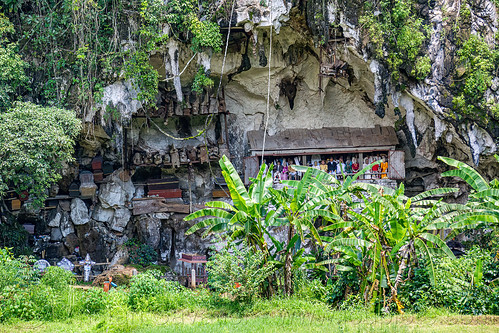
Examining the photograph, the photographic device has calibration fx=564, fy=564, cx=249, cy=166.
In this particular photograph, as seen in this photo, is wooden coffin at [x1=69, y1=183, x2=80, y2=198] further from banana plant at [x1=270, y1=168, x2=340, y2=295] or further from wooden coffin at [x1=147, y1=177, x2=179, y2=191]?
banana plant at [x1=270, y1=168, x2=340, y2=295]

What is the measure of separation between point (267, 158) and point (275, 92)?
2367 mm

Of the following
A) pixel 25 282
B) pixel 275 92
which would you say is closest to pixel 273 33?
pixel 275 92

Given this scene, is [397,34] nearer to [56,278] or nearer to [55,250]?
[56,278]

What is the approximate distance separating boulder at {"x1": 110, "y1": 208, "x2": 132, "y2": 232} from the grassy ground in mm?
9132

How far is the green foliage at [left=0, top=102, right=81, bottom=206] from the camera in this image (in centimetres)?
1507

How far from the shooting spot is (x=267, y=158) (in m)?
20.2

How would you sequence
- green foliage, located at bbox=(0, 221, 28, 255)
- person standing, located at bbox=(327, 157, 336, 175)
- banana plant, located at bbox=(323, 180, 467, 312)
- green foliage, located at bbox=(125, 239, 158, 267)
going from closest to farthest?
banana plant, located at bbox=(323, 180, 467, 312) < green foliage, located at bbox=(0, 221, 28, 255) < green foliage, located at bbox=(125, 239, 158, 267) < person standing, located at bbox=(327, 157, 336, 175)

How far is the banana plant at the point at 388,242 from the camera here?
420 inches

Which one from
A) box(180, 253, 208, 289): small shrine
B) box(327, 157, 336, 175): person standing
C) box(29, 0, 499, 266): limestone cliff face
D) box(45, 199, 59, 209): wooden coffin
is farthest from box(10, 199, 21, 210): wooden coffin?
box(327, 157, 336, 175): person standing

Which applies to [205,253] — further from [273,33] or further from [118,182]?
[273,33]

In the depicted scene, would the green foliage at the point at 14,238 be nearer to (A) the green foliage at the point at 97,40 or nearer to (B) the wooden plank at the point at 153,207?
(B) the wooden plank at the point at 153,207

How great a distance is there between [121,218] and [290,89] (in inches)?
301

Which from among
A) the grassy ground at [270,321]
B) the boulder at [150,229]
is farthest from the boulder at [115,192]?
the grassy ground at [270,321]

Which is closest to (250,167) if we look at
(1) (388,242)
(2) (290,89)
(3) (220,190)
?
(3) (220,190)
